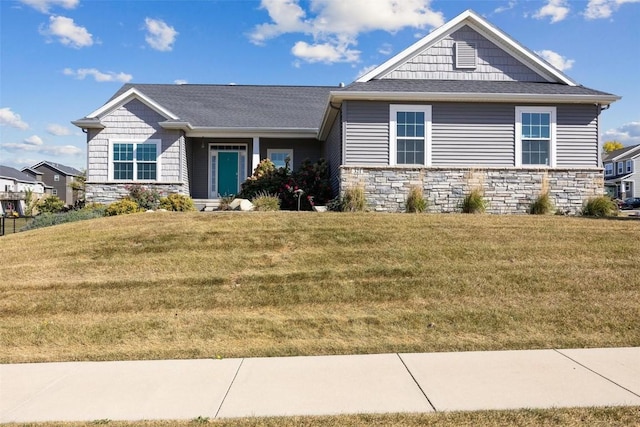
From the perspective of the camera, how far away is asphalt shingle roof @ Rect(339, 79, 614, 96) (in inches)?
514

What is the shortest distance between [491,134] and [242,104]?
11.8m

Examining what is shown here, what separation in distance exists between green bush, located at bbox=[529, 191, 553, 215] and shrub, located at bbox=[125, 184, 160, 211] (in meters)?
12.7

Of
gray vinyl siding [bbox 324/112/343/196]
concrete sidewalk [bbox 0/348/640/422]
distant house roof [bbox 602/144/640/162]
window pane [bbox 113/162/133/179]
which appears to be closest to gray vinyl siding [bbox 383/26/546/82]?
gray vinyl siding [bbox 324/112/343/196]

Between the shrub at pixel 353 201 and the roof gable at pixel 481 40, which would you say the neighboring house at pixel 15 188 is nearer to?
the shrub at pixel 353 201

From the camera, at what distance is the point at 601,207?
1249 cm

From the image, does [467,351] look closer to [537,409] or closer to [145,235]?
[537,409]

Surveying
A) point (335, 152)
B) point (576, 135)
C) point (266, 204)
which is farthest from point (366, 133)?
point (576, 135)

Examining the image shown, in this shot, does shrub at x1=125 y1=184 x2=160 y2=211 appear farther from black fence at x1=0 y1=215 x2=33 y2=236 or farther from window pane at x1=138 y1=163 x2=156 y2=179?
black fence at x1=0 y1=215 x2=33 y2=236

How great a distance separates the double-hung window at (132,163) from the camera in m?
16.9

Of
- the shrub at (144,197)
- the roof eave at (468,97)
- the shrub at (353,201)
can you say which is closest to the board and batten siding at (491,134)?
the roof eave at (468,97)

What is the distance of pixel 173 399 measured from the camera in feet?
13.2

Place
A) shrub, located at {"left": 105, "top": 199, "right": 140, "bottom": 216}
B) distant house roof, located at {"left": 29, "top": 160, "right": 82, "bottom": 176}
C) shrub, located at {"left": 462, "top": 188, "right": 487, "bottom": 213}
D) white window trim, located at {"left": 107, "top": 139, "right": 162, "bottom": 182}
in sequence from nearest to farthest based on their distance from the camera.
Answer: shrub, located at {"left": 462, "top": 188, "right": 487, "bottom": 213} → shrub, located at {"left": 105, "top": 199, "right": 140, "bottom": 216} → white window trim, located at {"left": 107, "top": 139, "right": 162, "bottom": 182} → distant house roof, located at {"left": 29, "top": 160, "right": 82, "bottom": 176}

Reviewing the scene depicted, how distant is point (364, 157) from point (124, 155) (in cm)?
967

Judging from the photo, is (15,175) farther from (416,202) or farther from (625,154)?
(625,154)
